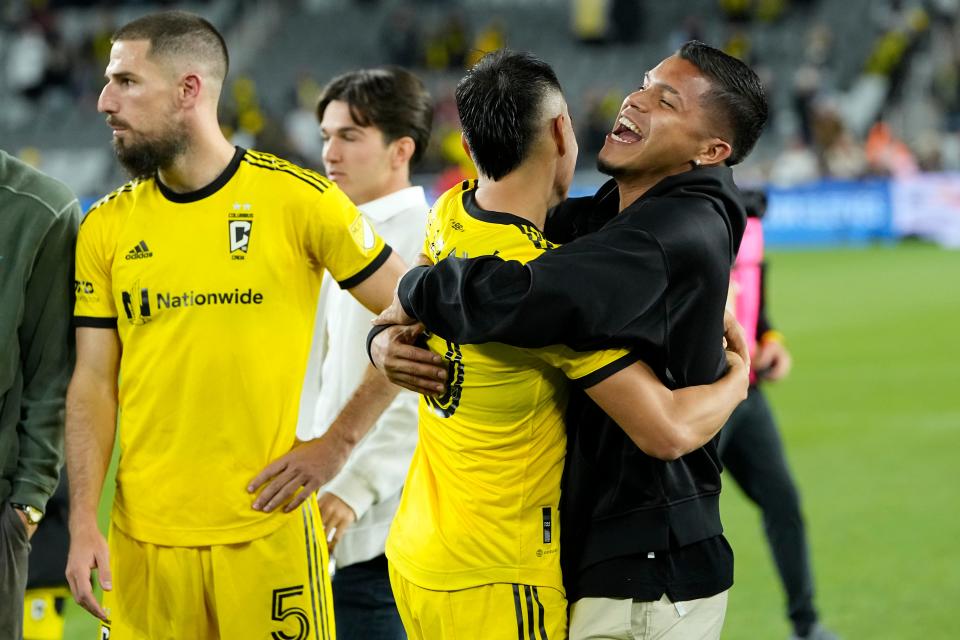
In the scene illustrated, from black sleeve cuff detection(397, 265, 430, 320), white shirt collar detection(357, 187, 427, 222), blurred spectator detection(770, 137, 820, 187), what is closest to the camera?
black sleeve cuff detection(397, 265, 430, 320)

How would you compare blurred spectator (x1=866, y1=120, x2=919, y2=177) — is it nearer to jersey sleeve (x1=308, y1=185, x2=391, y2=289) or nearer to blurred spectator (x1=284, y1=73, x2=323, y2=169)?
blurred spectator (x1=284, y1=73, x2=323, y2=169)

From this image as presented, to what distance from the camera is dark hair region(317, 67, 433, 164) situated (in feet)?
14.4

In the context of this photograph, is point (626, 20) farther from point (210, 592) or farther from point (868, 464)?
point (210, 592)

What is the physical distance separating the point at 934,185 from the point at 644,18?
1136cm

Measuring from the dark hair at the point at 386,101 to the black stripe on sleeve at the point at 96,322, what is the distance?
123 cm

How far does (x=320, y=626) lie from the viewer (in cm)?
354

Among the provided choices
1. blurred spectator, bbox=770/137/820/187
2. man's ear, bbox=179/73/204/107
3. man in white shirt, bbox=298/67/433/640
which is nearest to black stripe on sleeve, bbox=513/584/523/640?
man in white shirt, bbox=298/67/433/640

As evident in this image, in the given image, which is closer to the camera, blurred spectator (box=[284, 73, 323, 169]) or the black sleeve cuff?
the black sleeve cuff

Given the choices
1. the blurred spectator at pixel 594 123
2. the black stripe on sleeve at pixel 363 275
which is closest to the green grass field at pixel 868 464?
the black stripe on sleeve at pixel 363 275

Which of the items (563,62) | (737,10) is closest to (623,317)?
(737,10)

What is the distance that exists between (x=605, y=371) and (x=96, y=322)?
150 centimetres

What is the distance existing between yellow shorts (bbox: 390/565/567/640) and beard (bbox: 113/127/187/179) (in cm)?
137

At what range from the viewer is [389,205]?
4270 mm

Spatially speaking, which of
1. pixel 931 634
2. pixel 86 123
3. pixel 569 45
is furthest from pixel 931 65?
pixel 931 634
